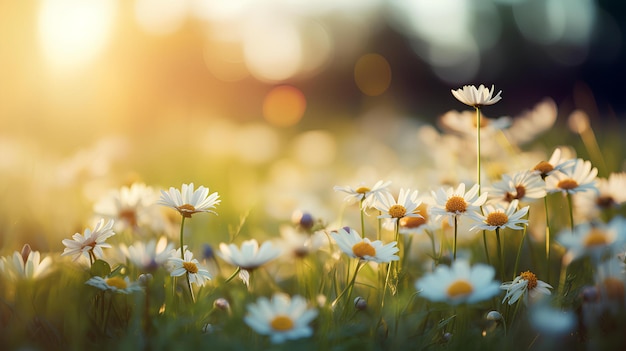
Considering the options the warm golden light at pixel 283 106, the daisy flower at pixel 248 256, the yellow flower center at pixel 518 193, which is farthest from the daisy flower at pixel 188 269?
the warm golden light at pixel 283 106

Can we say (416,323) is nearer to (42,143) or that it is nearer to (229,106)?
(42,143)

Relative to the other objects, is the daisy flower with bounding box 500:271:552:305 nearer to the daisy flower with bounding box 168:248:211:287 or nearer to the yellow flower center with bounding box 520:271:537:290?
the yellow flower center with bounding box 520:271:537:290

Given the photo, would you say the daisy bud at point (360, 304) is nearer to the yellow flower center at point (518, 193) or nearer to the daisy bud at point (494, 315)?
the daisy bud at point (494, 315)

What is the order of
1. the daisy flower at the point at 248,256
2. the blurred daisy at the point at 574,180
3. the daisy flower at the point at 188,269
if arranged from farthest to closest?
the blurred daisy at the point at 574,180, the daisy flower at the point at 188,269, the daisy flower at the point at 248,256

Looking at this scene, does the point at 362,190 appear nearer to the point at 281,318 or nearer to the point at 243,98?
the point at 281,318

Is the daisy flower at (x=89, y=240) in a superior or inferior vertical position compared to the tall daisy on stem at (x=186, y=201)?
inferior

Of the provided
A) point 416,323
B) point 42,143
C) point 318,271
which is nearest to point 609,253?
point 416,323

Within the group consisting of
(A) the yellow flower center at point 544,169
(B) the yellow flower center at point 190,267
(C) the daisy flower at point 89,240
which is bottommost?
(B) the yellow flower center at point 190,267
